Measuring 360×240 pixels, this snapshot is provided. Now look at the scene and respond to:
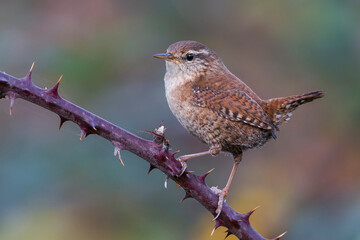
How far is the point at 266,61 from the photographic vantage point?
533cm

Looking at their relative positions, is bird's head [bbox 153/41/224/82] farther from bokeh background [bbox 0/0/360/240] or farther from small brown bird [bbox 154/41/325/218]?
bokeh background [bbox 0/0/360/240]

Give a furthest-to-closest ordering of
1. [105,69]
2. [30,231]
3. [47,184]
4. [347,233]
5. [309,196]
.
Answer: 1. [105,69]
2. [309,196]
3. [47,184]
4. [30,231]
5. [347,233]

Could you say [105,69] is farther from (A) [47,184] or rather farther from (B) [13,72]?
(A) [47,184]

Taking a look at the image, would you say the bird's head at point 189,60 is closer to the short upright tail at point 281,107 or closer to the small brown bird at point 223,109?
the small brown bird at point 223,109

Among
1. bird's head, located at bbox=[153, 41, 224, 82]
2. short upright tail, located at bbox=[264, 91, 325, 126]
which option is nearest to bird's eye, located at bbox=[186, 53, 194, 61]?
bird's head, located at bbox=[153, 41, 224, 82]

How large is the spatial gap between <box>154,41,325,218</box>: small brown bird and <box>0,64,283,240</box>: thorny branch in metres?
0.77

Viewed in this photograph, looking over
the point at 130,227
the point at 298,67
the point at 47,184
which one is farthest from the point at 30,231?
the point at 298,67

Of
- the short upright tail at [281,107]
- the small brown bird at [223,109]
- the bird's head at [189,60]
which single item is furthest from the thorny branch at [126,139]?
the bird's head at [189,60]

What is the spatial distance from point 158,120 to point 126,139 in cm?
223

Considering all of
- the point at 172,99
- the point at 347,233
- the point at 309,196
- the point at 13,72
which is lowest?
the point at 347,233

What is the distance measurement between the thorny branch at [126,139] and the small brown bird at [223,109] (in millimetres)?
768

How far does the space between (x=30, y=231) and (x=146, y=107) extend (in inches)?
56.2

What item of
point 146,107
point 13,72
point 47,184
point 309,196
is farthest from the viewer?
point 13,72

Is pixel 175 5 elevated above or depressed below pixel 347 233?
above
